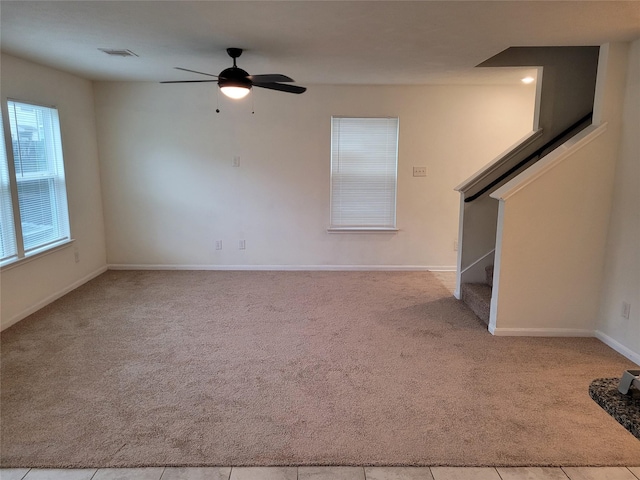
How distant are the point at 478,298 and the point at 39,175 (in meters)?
4.33

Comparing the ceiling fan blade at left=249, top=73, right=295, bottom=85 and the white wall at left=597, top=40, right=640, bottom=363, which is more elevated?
the ceiling fan blade at left=249, top=73, right=295, bottom=85

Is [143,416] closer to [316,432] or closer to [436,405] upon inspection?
[316,432]

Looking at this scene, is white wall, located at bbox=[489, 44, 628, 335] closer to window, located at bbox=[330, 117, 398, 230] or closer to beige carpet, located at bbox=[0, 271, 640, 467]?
beige carpet, located at bbox=[0, 271, 640, 467]

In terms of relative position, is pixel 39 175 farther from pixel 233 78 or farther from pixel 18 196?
pixel 233 78

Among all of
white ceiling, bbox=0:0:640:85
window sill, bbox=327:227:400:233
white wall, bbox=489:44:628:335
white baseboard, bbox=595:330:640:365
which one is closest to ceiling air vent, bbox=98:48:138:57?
white ceiling, bbox=0:0:640:85

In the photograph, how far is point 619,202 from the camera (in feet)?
10.9

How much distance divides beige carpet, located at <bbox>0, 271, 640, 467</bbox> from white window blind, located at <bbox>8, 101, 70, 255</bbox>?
30.7 inches

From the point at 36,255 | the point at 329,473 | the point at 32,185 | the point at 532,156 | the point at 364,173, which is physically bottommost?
the point at 329,473

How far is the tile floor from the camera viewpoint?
204 centimetres

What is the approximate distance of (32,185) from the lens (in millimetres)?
4125

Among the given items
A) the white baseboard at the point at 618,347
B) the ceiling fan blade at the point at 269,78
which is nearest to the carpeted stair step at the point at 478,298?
the white baseboard at the point at 618,347

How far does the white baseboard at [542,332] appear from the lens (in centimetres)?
358

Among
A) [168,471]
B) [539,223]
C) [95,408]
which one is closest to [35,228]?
[95,408]

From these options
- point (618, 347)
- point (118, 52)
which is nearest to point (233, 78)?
Answer: point (118, 52)
